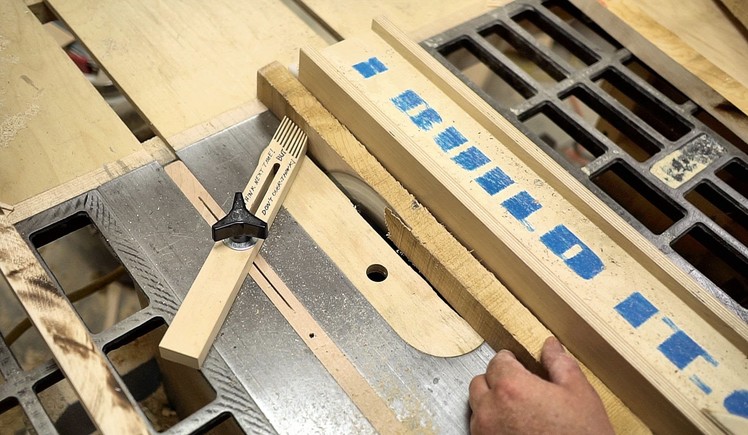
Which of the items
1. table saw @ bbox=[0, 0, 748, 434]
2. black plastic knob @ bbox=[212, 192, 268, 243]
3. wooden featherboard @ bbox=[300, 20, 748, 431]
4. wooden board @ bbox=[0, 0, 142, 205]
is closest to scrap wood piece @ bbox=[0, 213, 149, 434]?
table saw @ bbox=[0, 0, 748, 434]

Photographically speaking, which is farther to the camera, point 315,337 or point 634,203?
point 634,203

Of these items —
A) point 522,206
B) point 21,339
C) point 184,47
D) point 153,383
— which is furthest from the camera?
point 21,339

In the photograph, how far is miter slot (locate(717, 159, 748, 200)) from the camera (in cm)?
138

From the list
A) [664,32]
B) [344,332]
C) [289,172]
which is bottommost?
[344,332]

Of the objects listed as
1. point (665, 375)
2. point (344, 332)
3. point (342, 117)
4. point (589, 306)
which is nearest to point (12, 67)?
point (342, 117)

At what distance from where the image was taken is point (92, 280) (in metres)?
2.23

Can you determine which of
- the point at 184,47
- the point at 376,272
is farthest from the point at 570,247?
the point at 184,47

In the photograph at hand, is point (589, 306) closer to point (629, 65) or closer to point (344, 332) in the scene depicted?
point (344, 332)

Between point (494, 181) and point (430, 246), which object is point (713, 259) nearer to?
point (494, 181)

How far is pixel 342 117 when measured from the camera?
132 centimetres

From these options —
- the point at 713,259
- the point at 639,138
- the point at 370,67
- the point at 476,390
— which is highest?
the point at 370,67

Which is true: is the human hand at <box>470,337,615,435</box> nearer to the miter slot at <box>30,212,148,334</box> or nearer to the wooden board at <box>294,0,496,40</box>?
the wooden board at <box>294,0,496,40</box>

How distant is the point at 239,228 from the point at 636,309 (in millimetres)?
688

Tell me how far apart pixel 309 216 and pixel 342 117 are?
23 centimetres
